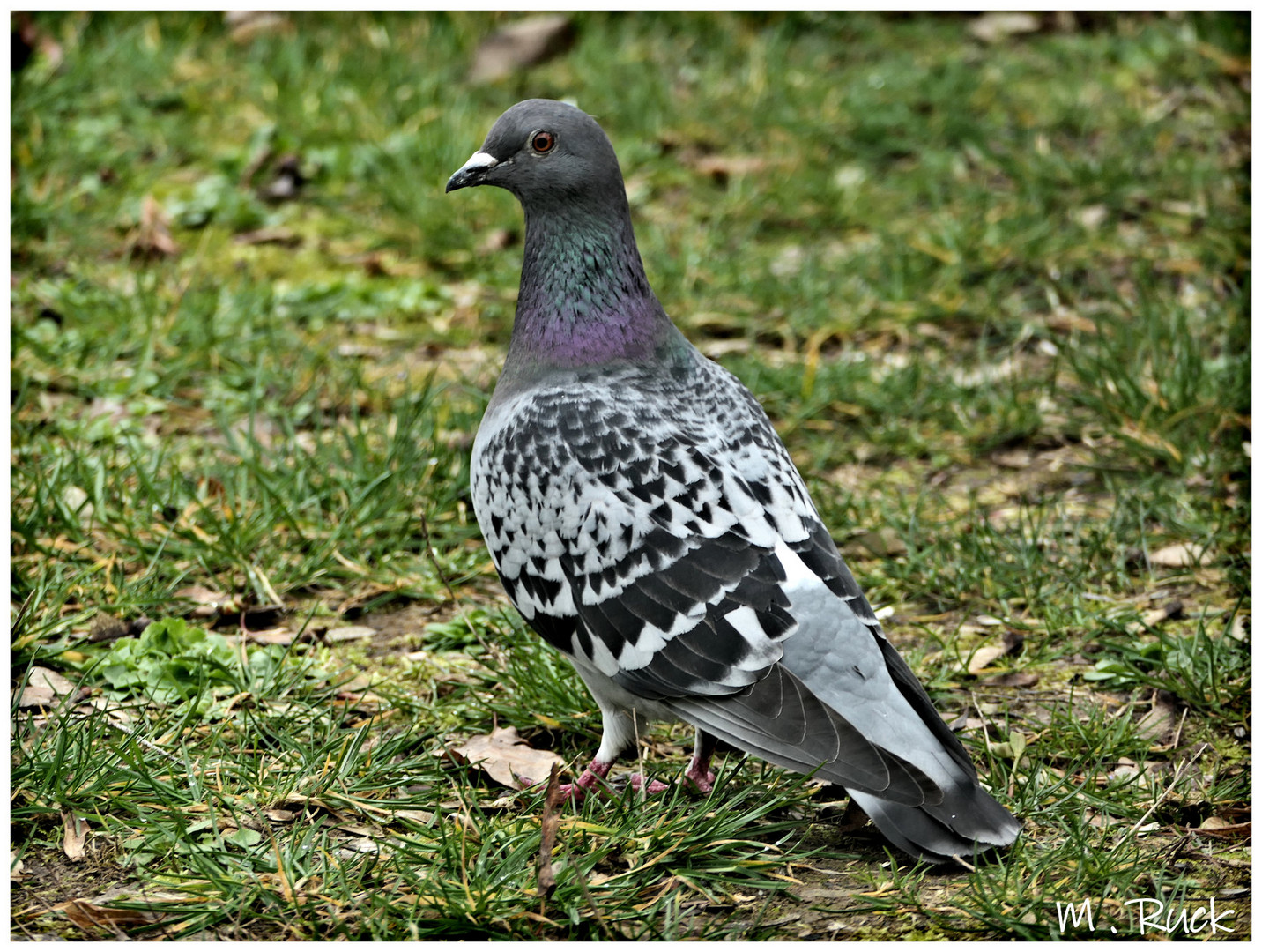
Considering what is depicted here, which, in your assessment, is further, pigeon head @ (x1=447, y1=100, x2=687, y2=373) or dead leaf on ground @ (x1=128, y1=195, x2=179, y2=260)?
dead leaf on ground @ (x1=128, y1=195, x2=179, y2=260)

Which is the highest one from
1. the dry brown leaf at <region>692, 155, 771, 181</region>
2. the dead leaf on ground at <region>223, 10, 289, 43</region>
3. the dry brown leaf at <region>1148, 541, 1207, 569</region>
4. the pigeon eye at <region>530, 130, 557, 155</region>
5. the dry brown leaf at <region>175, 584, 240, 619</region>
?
the dead leaf on ground at <region>223, 10, 289, 43</region>

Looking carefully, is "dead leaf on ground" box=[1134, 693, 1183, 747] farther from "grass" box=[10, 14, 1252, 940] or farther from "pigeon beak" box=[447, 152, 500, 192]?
"pigeon beak" box=[447, 152, 500, 192]

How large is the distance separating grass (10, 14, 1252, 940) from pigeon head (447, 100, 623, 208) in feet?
4.46

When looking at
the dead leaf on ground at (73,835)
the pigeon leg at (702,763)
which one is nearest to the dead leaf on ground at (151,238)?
the dead leaf on ground at (73,835)

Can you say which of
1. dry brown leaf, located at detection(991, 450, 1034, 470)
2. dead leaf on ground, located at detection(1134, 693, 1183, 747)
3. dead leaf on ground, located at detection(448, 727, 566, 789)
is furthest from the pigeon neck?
dry brown leaf, located at detection(991, 450, 1034, 470)

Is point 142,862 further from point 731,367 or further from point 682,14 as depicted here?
point 682,14

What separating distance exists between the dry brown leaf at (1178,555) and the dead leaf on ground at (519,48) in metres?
5.40

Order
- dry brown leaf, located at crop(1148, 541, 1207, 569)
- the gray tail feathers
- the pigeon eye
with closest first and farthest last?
the gray tail feathers
the pigeon eye
dry brown leaf, located at crop(1148, 541, 1207, 569)

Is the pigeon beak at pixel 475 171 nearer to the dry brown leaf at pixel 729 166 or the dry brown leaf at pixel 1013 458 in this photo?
the dry brown leaf at pixel 1013 458

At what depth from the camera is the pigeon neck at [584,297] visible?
401cm

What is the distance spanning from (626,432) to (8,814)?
1.80 meters

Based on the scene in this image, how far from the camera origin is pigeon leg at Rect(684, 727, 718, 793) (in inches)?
145

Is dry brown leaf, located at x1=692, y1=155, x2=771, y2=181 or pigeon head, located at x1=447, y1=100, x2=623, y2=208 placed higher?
pigeon head, located at x1=447, y1=100, x2=623, y2=208

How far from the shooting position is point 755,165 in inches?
311
